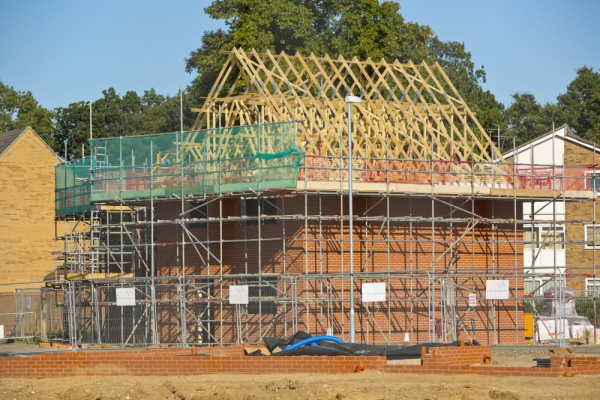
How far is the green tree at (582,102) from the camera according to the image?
3504 inches

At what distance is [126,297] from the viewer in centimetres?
2988

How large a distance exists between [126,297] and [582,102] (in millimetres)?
70278

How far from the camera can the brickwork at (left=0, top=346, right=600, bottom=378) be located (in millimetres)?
21141

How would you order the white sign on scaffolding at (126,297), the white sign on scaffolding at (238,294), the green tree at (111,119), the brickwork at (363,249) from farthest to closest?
the green tree at (111,119) < the brickwork at (363,249) < the white sign on scaffolding at (126,297) < the white sign on scaffolding at (238,294)

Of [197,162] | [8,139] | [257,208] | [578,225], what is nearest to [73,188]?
[197,162]

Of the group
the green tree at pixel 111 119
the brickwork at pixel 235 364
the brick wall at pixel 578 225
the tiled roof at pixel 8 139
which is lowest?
the brickwork at pixel 235 364

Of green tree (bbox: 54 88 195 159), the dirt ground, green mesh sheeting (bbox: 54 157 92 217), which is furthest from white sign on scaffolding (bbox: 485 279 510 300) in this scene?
green tree (bbox: 54 88 195 159)

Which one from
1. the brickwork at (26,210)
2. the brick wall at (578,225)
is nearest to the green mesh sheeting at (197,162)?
the brickwork at (26,210)

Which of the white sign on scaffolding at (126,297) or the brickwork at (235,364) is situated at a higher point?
the white sign on scaffolding at (126,297)

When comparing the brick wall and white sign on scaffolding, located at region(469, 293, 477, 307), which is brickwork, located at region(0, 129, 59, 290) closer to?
white sign on scaffolding, located at region(469, 293, 477, 307)

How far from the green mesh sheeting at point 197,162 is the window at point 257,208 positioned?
1.46m

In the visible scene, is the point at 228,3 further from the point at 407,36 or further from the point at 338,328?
the point at 338,328

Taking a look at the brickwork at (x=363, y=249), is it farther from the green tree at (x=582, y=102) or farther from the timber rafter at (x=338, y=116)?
the green tree at (x=582, y=102)

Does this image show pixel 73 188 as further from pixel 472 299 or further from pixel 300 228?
pixel 472 299
